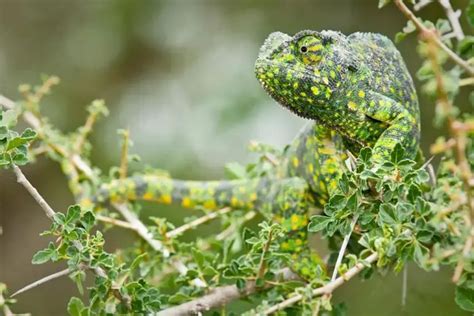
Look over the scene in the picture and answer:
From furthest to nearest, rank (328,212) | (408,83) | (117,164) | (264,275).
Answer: (117,164)
(408,83)
(264,275)
(328,212)

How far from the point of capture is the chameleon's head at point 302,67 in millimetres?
2553

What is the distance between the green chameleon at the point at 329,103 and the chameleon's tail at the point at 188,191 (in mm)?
403

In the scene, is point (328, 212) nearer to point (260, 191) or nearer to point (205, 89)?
point (260, 191)

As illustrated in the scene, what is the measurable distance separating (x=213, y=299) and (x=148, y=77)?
524cm

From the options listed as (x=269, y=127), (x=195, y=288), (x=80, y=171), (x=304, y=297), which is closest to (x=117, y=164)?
(x=269, y=127)

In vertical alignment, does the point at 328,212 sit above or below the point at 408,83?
below

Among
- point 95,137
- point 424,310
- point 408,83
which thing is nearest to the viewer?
point 408,83

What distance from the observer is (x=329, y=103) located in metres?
2.62

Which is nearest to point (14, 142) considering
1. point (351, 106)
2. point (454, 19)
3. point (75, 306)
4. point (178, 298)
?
point (75, 306)

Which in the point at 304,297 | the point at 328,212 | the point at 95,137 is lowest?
the point at 304,297

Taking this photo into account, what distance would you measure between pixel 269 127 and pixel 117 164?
1.25m

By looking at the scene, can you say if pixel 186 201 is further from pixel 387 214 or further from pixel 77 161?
pixel 387 214

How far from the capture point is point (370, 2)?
6.89 metres

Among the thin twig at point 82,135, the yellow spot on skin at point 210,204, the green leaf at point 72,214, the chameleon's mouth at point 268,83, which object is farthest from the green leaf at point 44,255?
the yellow spot on skin at point 210,204
